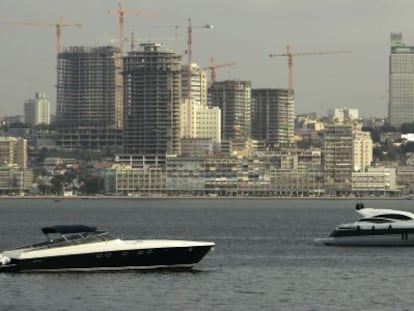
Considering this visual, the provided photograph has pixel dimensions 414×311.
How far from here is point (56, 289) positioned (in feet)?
204

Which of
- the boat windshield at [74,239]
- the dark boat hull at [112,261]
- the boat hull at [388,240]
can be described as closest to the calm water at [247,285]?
the dark boat hull at [112,261]

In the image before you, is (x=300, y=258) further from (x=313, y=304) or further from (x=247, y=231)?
(x=247, y=231)

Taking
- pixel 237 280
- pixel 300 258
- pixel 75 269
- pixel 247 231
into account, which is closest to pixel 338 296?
pixel 237 280

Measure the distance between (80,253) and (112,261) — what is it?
128 cm

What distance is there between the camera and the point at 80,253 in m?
65.8

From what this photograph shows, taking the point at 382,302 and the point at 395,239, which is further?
the point at 395,239

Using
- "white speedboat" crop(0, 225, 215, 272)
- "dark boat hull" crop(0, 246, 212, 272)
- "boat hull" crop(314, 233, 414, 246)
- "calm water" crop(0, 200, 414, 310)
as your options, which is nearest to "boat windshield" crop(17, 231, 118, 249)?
"white speedboat" crop(0, 225, 215, 272)

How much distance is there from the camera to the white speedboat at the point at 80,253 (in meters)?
65.7

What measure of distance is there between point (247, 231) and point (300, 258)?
36.4m

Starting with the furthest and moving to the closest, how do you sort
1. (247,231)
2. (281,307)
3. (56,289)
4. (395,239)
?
(247,231), (395,239), (56,289), (281,307)

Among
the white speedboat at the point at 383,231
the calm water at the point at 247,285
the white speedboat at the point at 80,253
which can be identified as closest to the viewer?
the calm water at the point at 247,285

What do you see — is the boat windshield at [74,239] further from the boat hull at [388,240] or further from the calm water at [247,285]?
the boat hull at [388,240]

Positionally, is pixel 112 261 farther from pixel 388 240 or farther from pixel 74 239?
pixel 388 240

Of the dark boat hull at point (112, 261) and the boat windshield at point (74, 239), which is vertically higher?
the boat windshield at point (74, 239)
